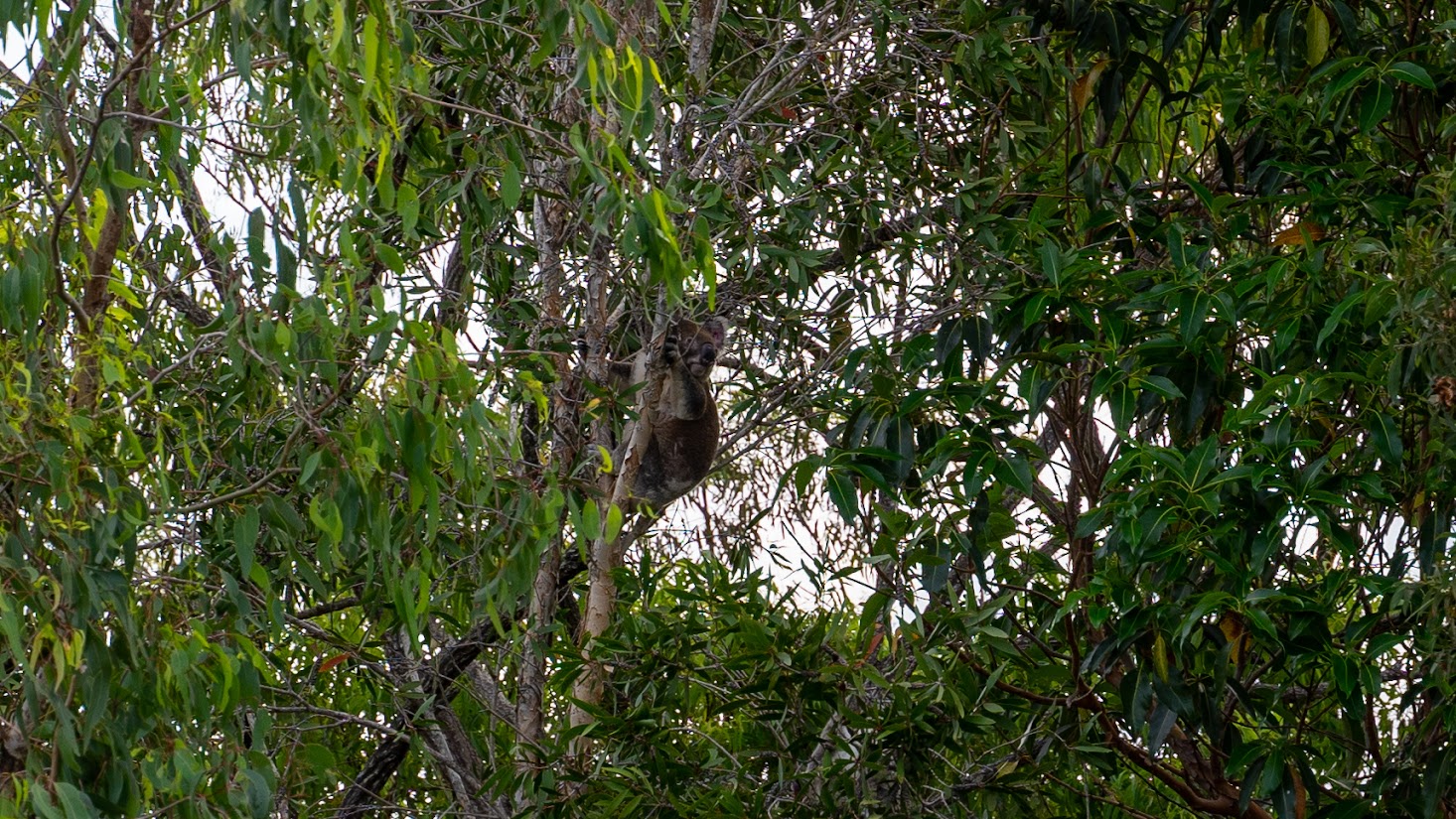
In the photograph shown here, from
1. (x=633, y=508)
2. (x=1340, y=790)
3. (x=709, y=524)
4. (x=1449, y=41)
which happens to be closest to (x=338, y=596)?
(x=633, y=508)

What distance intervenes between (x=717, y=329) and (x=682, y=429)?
2.80 ft

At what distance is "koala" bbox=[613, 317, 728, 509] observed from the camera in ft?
22.2

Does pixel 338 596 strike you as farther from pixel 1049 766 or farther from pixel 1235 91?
pixel 1235 91

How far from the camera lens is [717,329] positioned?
6492mm

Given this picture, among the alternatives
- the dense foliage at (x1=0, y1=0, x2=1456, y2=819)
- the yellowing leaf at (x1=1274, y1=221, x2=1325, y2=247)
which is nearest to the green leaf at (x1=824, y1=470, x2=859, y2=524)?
the dense foliage at (x1=0, y1=0, x2=1456, y2=819)

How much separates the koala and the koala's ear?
3.1 inches

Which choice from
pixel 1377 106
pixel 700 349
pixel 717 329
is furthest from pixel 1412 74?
pixel 700 349

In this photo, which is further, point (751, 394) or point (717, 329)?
point (717, 329)

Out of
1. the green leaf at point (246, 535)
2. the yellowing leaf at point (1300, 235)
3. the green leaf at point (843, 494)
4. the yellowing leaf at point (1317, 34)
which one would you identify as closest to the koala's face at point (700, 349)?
the green leaf at point (843, 494)

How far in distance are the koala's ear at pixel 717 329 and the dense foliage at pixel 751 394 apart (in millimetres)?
112

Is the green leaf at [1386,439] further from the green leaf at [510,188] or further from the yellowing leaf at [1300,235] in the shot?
the green leaf at [510,188]

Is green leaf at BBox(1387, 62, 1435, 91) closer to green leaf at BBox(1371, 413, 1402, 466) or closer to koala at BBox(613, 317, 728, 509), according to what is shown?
green leaf at BBox(1371, 413, 1402, 466)

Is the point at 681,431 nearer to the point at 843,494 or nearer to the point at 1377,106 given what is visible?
the point at 843,494

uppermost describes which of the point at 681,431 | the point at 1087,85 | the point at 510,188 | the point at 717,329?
the point at 1087,85
